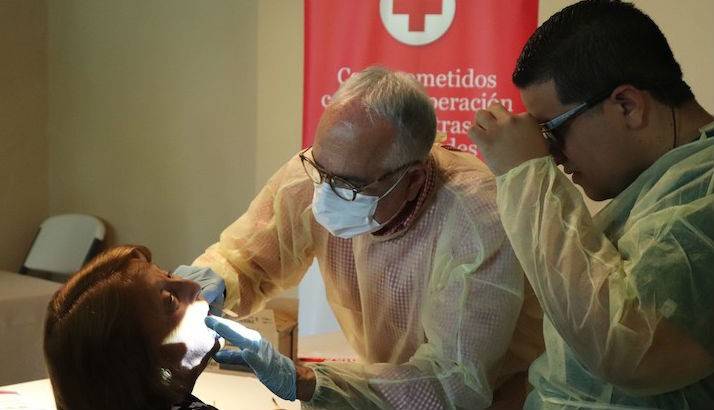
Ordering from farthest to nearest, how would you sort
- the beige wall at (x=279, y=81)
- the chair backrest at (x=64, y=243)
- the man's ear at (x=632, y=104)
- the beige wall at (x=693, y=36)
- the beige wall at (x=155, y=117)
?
the chair backrest at (x=64, y=243) → the beige wall at (x=155, y=117) → the beige wall at (x=279, y=81) → the beige wall at (x=693, y=36) → the man's ear at (x=632, y=104)

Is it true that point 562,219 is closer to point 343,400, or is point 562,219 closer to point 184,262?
point 343,400

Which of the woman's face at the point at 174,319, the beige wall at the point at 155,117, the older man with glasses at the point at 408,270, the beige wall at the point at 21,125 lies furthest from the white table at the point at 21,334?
the woman's face at the point at 174,319

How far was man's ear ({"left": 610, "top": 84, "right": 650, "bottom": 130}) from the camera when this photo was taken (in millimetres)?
1103

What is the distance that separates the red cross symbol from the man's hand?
1524mm

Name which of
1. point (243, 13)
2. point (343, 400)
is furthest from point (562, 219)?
point (243, 13)

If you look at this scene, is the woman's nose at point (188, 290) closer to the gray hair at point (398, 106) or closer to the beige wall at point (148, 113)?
the gray hair at point (398, 106)

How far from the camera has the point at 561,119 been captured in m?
1.17

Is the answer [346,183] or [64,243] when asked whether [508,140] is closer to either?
[346,183]

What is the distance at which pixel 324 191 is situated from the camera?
4.84 feet

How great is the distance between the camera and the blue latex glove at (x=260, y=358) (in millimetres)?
1327

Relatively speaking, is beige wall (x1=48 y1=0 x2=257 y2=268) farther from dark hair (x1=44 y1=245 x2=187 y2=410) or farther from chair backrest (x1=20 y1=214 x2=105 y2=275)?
dark hair (x1=44 y1=245 x2=187 y2=410)

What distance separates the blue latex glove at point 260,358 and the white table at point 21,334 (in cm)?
243

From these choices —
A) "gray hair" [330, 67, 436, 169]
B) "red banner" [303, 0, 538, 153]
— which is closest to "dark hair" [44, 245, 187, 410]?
"gray hair" [330, 67, 436, 169]

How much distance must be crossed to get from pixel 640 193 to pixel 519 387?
0.61m
